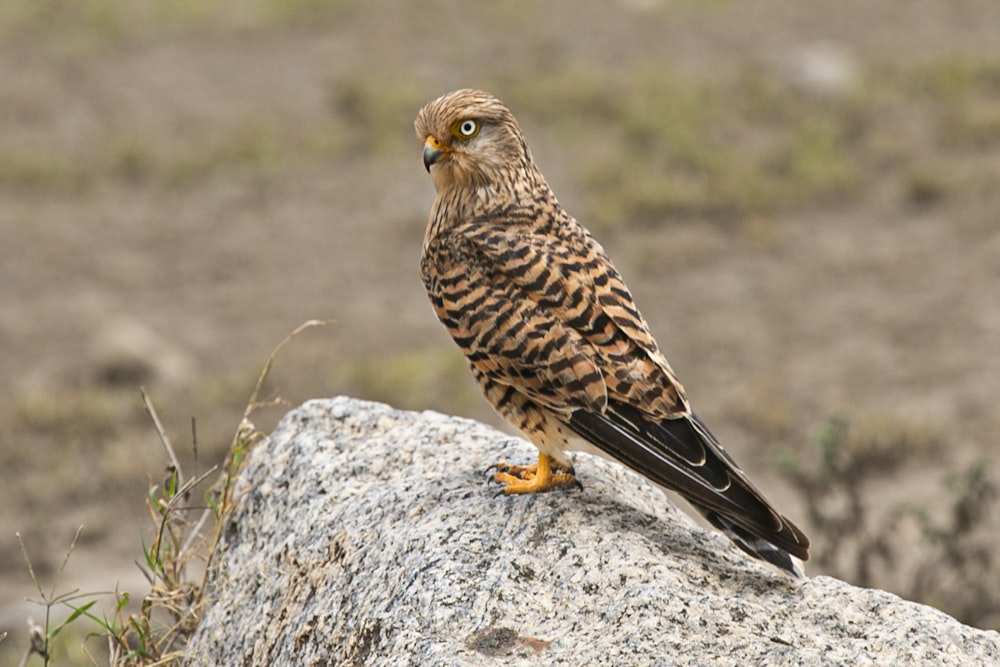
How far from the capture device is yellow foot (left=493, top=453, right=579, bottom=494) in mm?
3545

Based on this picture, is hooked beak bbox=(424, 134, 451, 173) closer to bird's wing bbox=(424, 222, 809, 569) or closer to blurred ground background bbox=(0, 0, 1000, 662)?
bird's wing bbox=(424, 222, 809, 569)

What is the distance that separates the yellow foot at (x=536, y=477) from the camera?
11.6ft

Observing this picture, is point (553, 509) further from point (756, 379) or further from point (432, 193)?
point (432, 193)

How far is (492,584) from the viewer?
10.2ft

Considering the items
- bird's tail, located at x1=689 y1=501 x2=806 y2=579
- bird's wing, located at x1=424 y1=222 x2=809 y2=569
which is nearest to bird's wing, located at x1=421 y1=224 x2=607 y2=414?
bird's wing, located at x1=424 y1=222 x2=809 y2=569

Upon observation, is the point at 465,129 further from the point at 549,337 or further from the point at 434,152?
the point at 549,337

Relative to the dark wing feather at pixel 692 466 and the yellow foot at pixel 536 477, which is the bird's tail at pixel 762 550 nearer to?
the dark wing feather at pixel 692 466

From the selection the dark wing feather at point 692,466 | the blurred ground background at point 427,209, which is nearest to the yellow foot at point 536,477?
the dark wing feather at point 692,466

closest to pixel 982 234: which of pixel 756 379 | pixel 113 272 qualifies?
pixel 756 379

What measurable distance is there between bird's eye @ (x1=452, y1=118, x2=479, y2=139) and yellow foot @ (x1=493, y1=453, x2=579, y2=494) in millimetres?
1070

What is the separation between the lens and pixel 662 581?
309 centimetres

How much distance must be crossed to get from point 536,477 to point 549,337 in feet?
1.31

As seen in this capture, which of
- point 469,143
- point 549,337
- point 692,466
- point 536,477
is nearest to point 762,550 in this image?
point 692,466

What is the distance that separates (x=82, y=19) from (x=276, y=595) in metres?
16.3
